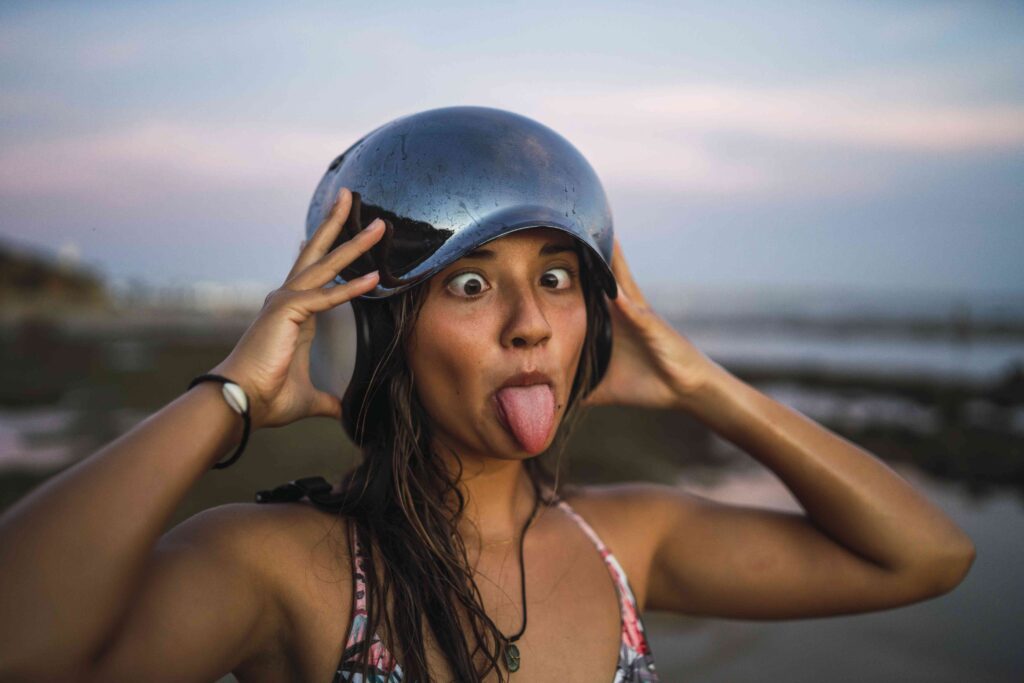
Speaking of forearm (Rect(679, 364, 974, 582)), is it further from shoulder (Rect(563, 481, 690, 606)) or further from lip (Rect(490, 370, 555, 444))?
lip (Rect(490, 370, 555, 444))

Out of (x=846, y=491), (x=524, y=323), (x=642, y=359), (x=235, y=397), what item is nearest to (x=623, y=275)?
(x=642, y=359)

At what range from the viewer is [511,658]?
2.03 meters

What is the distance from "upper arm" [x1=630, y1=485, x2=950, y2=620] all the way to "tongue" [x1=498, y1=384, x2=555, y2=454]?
77cm

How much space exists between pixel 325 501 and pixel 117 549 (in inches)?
27.4

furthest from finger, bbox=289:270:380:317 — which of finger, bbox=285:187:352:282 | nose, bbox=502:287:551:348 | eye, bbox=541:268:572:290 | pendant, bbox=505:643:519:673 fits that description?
pendant, bbox=505:643:519:673

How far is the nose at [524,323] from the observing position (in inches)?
75.3

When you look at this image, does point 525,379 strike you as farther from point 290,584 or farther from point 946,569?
point 946,569

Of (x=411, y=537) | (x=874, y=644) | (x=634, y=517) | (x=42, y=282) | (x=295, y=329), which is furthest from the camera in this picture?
(x=42, y=282)

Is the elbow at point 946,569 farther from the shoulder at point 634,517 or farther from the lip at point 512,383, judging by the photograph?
the lip at point 512,383

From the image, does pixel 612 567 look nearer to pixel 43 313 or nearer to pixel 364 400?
pixel 364 400

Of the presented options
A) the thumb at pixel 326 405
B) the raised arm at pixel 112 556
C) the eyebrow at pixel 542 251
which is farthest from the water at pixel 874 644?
the raised arm at pixel 112 556

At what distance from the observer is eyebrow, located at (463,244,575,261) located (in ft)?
6.42

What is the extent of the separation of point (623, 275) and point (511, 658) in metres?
1.16

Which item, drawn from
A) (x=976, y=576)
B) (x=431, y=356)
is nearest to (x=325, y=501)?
(x=431, y=356)
